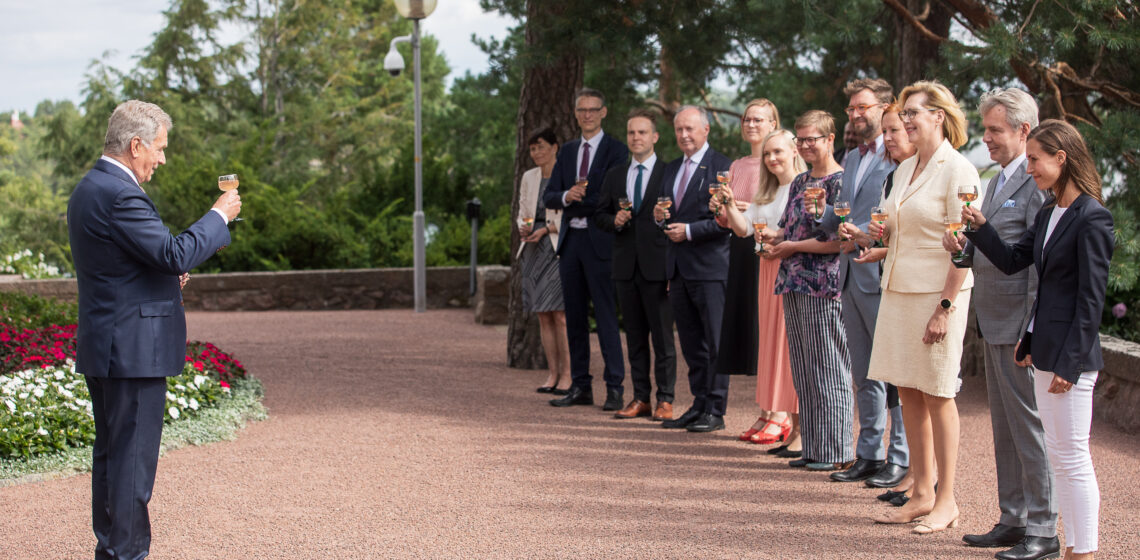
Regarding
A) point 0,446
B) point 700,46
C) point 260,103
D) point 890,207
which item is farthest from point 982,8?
point 260,103

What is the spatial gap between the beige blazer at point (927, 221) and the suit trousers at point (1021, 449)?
1.32 ft

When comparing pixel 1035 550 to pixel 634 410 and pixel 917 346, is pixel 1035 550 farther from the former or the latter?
pixel 634 410

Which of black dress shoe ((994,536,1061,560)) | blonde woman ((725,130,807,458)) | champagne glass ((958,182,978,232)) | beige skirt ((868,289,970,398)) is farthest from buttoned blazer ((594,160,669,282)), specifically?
black dress shoe ((994,536,1061,560))

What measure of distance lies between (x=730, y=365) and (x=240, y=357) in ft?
18.5

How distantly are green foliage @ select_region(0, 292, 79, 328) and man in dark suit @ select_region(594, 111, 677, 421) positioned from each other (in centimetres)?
477

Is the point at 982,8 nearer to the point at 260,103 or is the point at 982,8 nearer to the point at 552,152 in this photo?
the point at 552,152

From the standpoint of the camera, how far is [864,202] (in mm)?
5480

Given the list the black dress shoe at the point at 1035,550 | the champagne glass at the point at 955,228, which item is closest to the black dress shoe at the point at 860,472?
the black dress shoe at the point at 1035,550

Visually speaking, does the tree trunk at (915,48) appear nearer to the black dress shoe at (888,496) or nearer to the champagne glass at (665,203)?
the champagne glass at (665,203)

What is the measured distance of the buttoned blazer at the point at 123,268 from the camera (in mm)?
3869

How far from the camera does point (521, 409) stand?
314 inches

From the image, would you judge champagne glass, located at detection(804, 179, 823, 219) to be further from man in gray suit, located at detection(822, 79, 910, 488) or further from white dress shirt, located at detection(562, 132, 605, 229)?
white dress shirt, located at detection(562, 132, 605, 229)

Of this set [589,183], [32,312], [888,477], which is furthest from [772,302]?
[32,312]

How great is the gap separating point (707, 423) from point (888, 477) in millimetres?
1664
